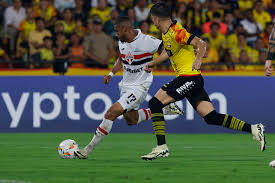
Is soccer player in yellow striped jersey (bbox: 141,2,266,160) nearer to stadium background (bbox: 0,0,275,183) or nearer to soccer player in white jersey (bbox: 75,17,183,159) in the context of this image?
stadium background (bbox: 0,0,275,183)

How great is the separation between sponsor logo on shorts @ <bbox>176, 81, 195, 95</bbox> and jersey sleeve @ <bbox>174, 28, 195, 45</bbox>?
603 millimetres

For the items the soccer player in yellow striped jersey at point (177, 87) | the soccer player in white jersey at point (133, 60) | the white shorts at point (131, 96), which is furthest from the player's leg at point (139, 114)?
the soccer player in yellow striped jersey at point (177, 87)

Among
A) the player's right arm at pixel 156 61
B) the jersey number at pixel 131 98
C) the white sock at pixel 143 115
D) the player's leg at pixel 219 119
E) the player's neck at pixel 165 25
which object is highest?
the player's neck at pixel 165 25

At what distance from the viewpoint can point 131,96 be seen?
10.6 meters

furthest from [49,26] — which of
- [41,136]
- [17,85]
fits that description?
[41,136]

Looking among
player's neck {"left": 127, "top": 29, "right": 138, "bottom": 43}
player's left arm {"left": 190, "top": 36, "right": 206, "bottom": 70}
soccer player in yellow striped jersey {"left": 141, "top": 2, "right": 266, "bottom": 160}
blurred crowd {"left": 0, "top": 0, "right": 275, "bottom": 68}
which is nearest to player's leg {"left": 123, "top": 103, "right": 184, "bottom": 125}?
player's neck {"left": 127, "top": 29, "right": 138, "bottom": 43}

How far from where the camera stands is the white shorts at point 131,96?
10.4 meters

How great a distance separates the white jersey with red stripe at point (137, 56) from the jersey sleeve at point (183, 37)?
1293 mm

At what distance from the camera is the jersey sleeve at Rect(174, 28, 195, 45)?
9477 mm

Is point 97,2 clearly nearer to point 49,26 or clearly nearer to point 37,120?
point 49,26

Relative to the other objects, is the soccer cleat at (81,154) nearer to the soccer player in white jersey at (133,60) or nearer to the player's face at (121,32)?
the soccer player in white jersey at (133,60)

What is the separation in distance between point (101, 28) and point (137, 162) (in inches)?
323

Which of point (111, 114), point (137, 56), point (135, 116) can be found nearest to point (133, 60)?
point (137, 56)

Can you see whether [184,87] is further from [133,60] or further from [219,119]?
[133,60]
